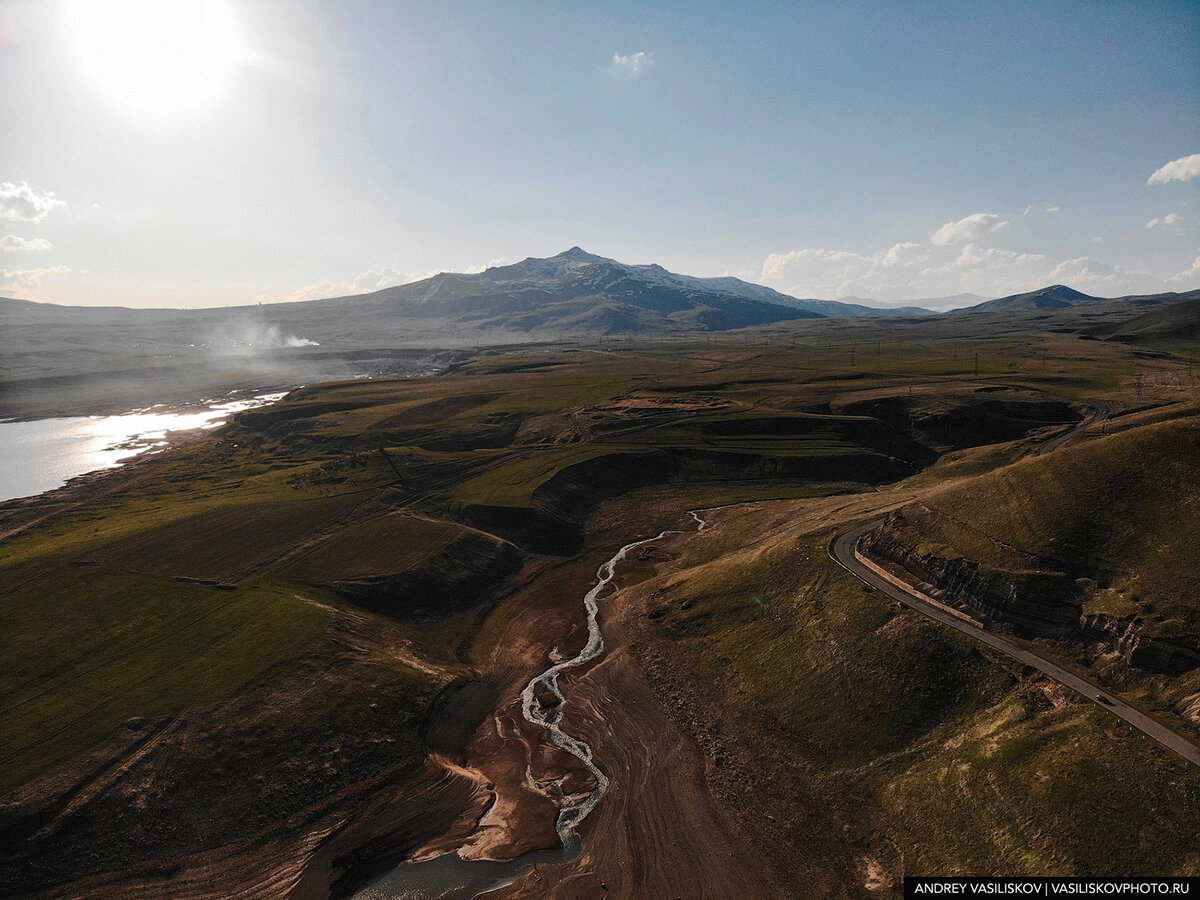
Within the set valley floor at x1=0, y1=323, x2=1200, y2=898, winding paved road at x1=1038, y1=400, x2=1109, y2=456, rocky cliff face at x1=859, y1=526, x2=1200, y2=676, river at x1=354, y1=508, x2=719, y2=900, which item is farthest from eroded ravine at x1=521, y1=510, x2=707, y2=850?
winding paved road at x1=1038, y1=400, x2=1109, y2=456

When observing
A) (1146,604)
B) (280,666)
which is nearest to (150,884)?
(280,666)

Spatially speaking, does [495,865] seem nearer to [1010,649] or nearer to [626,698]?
[626,698]

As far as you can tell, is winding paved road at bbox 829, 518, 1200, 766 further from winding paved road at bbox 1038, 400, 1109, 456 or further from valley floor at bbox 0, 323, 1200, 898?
winding paved road at bbox 1038, 400, 1109, 456

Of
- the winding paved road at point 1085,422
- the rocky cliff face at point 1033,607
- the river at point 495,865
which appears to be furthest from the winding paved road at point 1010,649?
the winding paved road at point 1085,422

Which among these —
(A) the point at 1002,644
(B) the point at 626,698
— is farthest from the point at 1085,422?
(B) the point at 626,698

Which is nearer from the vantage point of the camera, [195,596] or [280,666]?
[280,666]

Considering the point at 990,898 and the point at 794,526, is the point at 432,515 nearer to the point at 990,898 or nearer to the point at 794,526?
the point at 794,526
